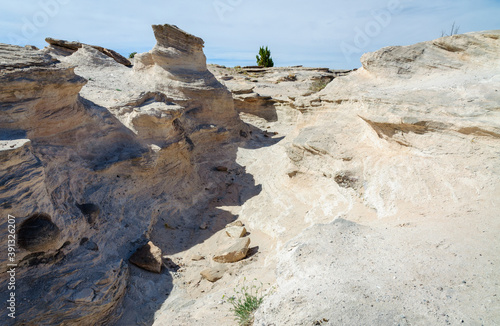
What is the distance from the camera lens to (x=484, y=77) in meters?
6.34

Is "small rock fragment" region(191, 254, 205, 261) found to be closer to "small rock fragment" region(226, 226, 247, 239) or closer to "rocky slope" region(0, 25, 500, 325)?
"rocky slope" region(0, 25, 500, 325)

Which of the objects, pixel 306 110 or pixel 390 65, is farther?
pixel 306 110

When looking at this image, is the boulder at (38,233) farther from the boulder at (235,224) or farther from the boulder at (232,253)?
the boulder at (235,224)

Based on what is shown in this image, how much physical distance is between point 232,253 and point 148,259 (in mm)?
1653

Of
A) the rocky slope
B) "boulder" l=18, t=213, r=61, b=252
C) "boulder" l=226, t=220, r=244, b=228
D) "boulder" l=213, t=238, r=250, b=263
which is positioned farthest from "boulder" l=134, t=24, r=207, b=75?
"boulder" l=18, t=213, r=61, b=252

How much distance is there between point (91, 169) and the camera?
7.09 m

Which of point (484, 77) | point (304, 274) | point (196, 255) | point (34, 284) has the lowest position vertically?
point (196, 255)

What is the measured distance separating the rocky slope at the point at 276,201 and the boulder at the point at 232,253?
0.03 m

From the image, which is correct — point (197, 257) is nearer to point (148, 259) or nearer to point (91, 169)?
point (148, 259)

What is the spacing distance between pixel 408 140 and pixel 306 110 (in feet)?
12.3

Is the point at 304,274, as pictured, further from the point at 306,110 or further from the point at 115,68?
the point at 115,68

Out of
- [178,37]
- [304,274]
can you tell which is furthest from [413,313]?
[178,37]

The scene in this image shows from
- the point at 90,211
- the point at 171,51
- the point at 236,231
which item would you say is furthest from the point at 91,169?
the point at 171,51

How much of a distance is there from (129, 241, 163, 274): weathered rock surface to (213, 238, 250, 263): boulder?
44.2 inches
